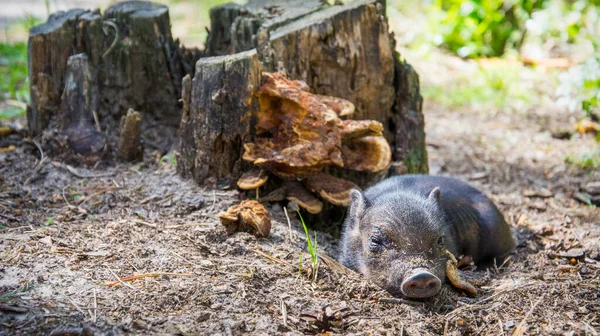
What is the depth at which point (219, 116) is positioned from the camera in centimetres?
433

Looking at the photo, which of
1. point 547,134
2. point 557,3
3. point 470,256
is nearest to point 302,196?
point 470,256

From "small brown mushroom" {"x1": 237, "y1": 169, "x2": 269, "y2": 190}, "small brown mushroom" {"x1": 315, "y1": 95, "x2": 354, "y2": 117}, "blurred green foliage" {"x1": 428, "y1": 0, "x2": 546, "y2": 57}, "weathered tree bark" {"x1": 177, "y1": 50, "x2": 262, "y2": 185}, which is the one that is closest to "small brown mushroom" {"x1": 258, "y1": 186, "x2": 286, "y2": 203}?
"small brown mushroom" {"x1": 237, "y1": 169, "x2": 269, "y2": 190}

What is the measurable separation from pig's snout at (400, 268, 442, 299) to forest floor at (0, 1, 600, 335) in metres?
0.06

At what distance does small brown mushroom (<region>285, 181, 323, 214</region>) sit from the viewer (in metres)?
4.41

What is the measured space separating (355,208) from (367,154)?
0.50 meters

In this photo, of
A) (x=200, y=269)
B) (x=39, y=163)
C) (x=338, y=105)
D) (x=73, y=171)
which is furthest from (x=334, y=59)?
(x=39, y=163)

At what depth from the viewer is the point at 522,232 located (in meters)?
4.91

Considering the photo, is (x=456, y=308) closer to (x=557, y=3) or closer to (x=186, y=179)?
(x=186, y=179)

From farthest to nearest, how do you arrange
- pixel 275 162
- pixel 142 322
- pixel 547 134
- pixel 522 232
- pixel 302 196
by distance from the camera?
1. pixel 547 134
2. pixel 522 232
3. pixel 302 196
4. pixel 275 162
5. pixel 142 322

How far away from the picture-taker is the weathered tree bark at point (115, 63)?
502 cm

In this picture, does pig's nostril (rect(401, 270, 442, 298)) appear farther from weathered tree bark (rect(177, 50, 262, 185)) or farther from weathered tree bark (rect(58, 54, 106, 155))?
weathered tree bark (rect(58, 54, 106, 155))

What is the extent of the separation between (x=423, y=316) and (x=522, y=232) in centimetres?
194

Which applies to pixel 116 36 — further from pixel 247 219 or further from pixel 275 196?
pixel 247 219

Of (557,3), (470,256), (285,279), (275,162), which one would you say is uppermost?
(557,3)
